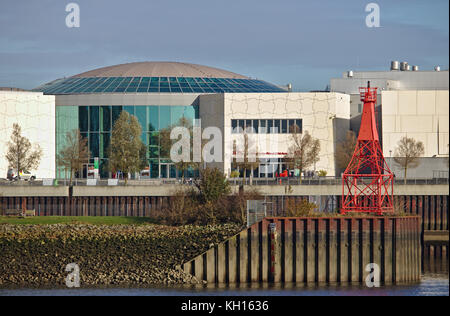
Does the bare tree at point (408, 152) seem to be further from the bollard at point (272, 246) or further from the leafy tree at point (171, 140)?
the bollard at point (272, 246)

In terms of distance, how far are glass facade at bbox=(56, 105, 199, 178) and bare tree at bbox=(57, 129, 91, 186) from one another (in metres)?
3.24

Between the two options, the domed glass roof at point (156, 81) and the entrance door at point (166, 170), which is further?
the domed glass roof at point (156, 81)

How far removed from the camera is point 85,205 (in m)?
79.1

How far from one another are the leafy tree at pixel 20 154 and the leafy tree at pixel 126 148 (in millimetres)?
6770

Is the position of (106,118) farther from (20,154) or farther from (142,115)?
(20,154)

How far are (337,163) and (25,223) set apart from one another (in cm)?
3935

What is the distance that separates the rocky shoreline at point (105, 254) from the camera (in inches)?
2344

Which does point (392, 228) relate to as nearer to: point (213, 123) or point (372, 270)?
point (372, 270)

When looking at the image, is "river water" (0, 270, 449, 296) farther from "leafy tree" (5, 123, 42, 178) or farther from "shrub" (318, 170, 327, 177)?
"shrub" (318, 170, 327, 177)

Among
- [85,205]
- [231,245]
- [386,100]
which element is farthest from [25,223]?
[386,100]

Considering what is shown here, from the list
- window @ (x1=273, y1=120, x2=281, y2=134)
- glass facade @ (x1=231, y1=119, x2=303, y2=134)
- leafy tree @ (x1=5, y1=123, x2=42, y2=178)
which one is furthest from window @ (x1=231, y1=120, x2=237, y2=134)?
leafy tree @ (x1=5, y1=123, x2=42, y2=178)

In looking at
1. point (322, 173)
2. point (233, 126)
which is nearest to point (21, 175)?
point (233, 126)

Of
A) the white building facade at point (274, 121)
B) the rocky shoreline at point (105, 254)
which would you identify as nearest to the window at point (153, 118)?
the white building facade at point (274, 121)
